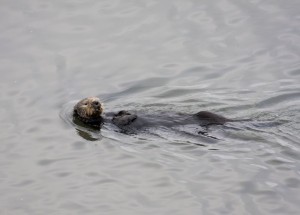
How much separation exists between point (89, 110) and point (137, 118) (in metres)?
0.97

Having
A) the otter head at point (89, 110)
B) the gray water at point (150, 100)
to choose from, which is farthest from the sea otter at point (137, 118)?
the gray water at point (150, 100)

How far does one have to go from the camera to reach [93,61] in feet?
45.8

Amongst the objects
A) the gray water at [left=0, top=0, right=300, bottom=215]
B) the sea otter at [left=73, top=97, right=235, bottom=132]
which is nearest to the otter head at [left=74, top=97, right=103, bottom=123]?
the sea otter at [left=73, top=97, right=235, bottom=132]

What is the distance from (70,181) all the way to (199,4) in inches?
295

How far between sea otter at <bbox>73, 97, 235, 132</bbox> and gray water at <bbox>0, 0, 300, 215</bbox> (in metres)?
0.17

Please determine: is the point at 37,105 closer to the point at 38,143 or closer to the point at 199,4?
the point at 38,143

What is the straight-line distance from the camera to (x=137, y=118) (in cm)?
1087

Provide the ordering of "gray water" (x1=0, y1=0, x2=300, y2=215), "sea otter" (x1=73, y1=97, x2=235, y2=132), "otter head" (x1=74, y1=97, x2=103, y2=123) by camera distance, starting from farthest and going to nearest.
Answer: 1. "otter head" (x1=74, y1=97, x2=103, y2=123)
2. "sea otter" (x1=73, y1=97, x2=235, y2=132)
3. "gray water" (x1=0, y1=0, x2=300, y2=215)

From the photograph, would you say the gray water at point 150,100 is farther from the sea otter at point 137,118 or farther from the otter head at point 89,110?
the otter head at point 89,110

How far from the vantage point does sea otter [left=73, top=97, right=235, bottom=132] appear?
1048 cm

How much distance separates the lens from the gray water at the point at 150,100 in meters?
9.09

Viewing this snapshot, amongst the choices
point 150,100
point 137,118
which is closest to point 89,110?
point 137,118

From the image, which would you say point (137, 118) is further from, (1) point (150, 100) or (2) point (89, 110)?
(1) point (150, 100)

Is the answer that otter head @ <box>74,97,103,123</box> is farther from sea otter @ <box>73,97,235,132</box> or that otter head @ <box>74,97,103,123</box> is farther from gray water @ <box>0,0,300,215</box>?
gray water @ <box>0,0,300,215</box>
